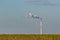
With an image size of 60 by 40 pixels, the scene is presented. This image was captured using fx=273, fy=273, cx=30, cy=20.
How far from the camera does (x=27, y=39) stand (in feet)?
83.0

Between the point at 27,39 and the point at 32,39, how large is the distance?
4.13 ft

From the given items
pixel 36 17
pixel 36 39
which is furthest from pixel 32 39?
pixel 36 17

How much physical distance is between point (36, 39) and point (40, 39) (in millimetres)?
459

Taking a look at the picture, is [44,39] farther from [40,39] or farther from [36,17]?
[36,17]

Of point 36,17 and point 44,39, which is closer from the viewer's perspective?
point 44,39

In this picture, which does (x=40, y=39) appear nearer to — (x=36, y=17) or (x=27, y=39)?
(x=27, y=39)

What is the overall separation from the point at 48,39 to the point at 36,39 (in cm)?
132

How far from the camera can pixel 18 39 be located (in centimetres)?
2441

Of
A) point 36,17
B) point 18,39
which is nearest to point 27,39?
point 18,39

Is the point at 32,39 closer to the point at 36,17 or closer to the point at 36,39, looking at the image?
the point at 36,39

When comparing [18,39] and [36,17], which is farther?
[36,17]

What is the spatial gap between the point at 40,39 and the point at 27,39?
1547mm

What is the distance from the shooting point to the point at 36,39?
24.0m

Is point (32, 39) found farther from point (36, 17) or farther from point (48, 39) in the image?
point (36, 17)
